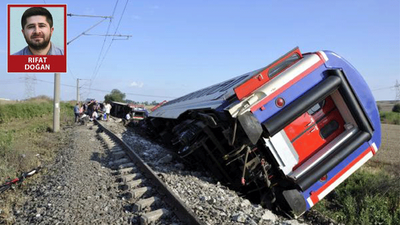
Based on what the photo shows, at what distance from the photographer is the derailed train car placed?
14.4 ft

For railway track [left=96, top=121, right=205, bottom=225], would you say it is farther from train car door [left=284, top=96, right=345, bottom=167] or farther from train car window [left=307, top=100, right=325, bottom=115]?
train car window [left=307, top=100, right=325, bottom=115]

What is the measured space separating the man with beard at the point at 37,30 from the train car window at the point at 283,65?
9.24 meters

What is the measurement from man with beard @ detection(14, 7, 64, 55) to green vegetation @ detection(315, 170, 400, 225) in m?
10.5

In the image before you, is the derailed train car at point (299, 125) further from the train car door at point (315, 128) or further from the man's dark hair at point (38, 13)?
the man's dark hair at point (38, 13)

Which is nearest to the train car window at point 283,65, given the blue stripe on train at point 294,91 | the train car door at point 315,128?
the blue stripe on train at point 294,91

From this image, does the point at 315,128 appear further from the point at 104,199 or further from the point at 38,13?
the point at 38,13

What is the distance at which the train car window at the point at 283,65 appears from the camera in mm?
4617

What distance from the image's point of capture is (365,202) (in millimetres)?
5945

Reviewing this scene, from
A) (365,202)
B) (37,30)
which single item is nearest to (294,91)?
(365,202)

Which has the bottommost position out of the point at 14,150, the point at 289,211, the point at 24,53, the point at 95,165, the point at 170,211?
the point at 289,211

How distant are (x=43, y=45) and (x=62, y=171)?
666 centimetres

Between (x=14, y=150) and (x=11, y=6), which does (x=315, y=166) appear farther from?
(x=11, y=6)

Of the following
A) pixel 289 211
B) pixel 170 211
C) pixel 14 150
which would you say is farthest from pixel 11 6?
pixel 289 211

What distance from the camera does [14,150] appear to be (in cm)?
791
